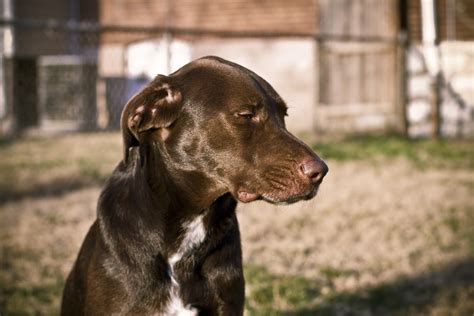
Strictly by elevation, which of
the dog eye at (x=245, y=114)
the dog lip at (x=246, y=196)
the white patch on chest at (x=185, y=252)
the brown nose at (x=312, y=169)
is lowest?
the white patch on chest at (x=185, y=252)

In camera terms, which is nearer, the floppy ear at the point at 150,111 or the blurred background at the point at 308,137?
the floppy ear at the point at 150,111

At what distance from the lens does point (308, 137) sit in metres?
13.4

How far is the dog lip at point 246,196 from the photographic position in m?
2.90

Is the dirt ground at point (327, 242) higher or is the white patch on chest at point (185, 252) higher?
the white patch on chest at point (185, 252)

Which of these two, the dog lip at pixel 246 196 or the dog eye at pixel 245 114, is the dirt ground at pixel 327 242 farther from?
the dog eye at pixel 245 114

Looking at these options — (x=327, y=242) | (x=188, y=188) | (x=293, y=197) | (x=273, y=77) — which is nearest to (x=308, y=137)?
(x=273, y=77)

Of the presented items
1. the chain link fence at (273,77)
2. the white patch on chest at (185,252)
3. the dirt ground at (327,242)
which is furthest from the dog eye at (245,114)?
the chain link fence at (273,77)

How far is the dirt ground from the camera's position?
4676 mm

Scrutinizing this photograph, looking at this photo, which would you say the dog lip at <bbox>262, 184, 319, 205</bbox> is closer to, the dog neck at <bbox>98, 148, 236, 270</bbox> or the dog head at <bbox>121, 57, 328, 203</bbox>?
the dog head at <bbox>121, 57, 328, 203</bbox>

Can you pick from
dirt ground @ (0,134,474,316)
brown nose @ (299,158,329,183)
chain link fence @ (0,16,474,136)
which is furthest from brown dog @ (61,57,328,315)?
chain link fence @ (0,16,474,136)

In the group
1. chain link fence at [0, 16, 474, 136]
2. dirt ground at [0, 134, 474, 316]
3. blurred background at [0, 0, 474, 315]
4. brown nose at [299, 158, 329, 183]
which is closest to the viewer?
brown nose at [299, 158, 329, 183]

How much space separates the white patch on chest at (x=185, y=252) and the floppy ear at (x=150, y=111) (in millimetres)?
408

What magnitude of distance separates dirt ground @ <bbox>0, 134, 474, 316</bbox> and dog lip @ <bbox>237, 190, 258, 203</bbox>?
5.40 ft

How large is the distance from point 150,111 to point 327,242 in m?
3.44
